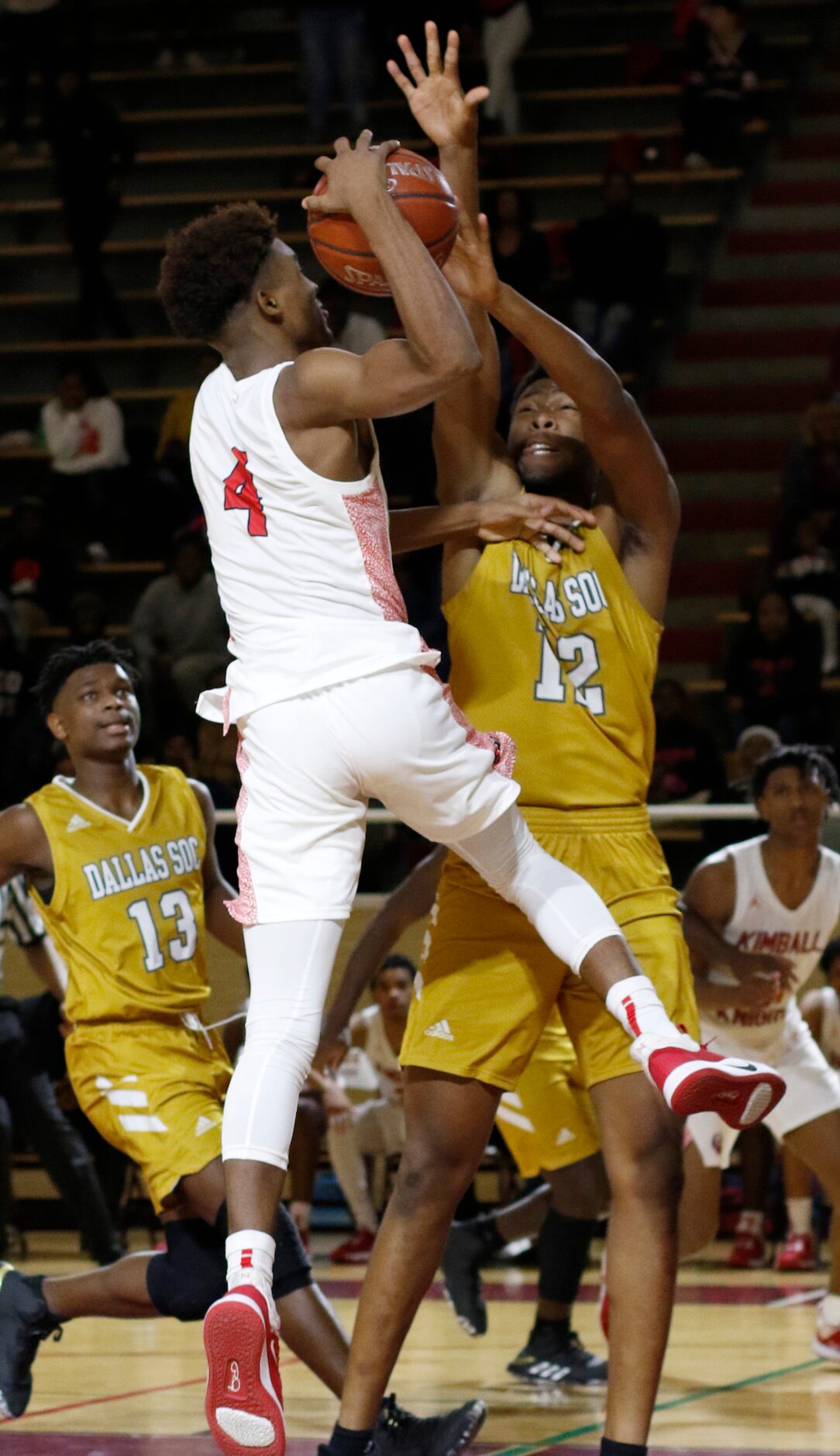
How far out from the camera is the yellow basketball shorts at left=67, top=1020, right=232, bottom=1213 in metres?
4.43

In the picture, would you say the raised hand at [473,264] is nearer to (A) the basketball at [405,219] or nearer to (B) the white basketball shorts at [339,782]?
(A) the basketball at [405,219]

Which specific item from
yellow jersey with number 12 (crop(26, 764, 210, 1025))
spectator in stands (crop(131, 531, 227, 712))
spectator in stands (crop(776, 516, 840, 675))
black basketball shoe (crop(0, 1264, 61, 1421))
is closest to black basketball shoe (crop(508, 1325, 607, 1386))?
black basketball shoe (crop(0, 1264, 61, 1421))

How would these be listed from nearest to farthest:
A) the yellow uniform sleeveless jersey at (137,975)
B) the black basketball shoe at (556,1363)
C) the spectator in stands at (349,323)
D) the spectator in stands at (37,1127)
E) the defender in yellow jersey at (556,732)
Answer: the defender in yellow jersey at (556,732) < the yellow uniform sleeveless jersey at (137,975) < the black basketball shoe at (556,1363) < the spectator in stands at (37,1127) < the spectator in stands at (349,323)

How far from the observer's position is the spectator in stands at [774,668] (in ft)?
34.8

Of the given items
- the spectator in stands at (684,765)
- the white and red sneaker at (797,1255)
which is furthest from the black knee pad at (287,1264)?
the spectator in stands at (684,765)

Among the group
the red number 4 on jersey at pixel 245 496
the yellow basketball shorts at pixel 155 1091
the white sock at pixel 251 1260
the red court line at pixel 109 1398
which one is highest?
the red number 4 on jersey at pixel 245 496

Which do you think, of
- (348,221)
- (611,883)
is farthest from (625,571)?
(348,221)

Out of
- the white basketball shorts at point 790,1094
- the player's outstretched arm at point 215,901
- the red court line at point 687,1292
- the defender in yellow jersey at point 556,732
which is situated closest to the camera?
the defender in yellow jersey at point 556,732

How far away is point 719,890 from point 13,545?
7.28m

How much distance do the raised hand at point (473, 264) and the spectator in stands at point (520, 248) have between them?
864 cm

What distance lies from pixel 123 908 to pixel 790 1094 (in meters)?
2.28

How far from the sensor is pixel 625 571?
408 centimetres

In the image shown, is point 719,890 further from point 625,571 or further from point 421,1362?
point 625,571

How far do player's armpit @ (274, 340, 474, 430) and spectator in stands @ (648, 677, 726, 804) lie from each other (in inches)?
255
